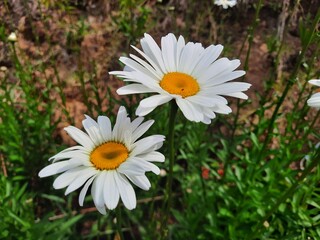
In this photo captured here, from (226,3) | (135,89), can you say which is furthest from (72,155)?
(226,3)

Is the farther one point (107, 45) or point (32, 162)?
point (107, 45)

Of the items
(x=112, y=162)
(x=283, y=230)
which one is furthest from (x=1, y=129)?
(x=283, y=230)

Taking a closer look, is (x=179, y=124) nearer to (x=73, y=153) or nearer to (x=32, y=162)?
(x=32, y=162)

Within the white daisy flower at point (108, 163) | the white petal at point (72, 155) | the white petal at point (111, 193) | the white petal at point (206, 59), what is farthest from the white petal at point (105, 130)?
the white petal at point (206, 59)

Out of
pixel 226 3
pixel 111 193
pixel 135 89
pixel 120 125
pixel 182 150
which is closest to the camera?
pixel 111 193

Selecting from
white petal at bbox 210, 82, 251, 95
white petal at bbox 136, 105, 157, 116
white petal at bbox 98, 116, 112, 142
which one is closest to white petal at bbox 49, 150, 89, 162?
white petal at bbox 98, 116, 112, 142

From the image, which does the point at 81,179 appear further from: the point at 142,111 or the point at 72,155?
the point at 142,111
